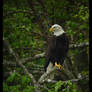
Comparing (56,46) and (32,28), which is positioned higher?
(32,28)

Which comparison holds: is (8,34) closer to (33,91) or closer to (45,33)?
(45,33)

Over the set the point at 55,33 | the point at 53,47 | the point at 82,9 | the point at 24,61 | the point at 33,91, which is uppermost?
the point at 82,9

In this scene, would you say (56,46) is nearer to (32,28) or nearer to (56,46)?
(56,46)

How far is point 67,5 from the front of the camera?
213 inches

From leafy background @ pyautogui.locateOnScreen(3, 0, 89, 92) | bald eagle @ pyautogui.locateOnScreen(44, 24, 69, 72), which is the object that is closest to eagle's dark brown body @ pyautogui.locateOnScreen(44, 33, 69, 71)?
bald eagle @ pyautogui.locateOnScreen(44, 24, 69, 72)

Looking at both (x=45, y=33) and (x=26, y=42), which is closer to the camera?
(x=26, y=42)

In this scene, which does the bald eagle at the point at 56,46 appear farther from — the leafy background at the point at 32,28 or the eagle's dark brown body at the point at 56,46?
the leafy background at the point at 32,28

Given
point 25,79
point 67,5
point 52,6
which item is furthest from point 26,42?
point 67,5

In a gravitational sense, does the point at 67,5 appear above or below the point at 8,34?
above

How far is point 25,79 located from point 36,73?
144cm

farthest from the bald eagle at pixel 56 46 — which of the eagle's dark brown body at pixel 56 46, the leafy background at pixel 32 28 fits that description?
the leafy background at pixel 32 28

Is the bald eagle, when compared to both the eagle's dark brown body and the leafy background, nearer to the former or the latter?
the eagle's dark brown body

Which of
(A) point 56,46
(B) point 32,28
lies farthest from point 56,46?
(B) point 32,28

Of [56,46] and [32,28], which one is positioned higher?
[32,28]
